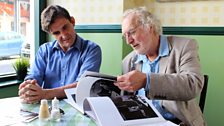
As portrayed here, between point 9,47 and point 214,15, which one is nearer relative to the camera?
point 214,15

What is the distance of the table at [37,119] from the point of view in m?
1.35

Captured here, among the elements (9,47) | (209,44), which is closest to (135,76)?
(209,44)

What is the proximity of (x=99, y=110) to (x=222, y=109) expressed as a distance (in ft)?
4.70

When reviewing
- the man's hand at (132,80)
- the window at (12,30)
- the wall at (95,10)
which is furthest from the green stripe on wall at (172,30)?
the man's hand at (132,80)

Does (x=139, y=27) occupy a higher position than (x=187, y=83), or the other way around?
(x=139, y=27)

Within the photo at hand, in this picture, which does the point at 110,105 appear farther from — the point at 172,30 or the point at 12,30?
the point at 12,30

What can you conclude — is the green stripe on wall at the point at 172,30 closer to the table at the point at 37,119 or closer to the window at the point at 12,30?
the window at the point at 12,30

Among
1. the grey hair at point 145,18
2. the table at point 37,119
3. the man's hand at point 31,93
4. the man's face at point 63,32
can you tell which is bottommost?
the table at point 37,119

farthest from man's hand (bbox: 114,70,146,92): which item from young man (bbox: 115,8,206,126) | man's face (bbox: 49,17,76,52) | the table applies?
man's face (bbox: 49,17,76,52)

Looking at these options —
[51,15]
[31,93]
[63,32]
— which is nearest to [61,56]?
[63,32]

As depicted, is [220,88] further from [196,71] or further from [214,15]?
[196,71]

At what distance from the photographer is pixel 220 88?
2352 millimetres

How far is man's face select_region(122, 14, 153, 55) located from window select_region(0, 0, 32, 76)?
1332 mm

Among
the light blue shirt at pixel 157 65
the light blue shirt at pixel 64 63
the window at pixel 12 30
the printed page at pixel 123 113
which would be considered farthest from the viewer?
the window at pixel 12 30
